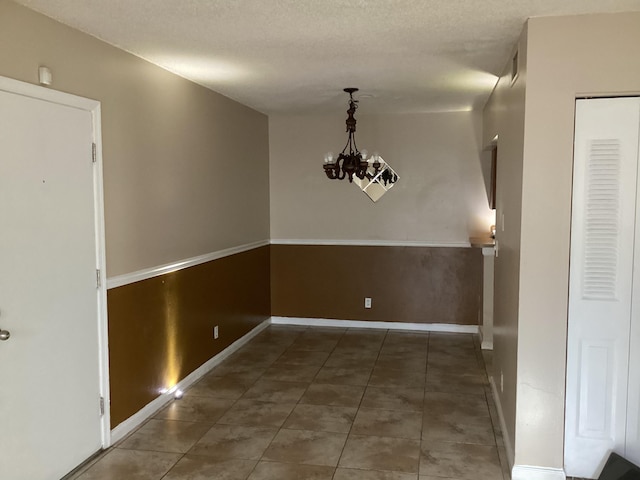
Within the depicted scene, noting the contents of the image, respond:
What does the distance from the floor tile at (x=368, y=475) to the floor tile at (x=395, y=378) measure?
140cm

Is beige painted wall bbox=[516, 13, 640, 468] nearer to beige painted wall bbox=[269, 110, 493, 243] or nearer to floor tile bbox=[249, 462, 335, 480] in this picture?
floor tile bbox=[249, 462, 335, 480]

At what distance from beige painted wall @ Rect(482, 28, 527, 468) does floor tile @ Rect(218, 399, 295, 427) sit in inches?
58.4

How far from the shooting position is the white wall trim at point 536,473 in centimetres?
285

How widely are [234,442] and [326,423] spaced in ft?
2.10

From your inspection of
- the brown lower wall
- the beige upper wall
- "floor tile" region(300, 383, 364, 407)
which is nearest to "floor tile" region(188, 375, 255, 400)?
the brown lower wall

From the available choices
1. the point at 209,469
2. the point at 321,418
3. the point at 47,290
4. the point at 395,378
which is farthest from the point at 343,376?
the point at 47,290

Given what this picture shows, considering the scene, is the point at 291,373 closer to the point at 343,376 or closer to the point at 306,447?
the point at 343,376

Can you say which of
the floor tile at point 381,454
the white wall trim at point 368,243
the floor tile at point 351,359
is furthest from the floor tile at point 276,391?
the white wall trim at point 368,243

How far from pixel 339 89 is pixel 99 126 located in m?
2.18

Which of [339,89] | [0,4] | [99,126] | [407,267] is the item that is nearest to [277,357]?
[407,267]

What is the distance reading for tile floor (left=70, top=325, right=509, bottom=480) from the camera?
3043mm

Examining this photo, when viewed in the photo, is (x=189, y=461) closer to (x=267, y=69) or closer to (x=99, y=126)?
(x=99, y=126)

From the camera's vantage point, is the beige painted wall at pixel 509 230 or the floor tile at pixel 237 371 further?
the floor tile at pixel 237 371

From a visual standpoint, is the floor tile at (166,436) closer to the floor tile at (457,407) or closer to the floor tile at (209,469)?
the floor tile at (209,469)
